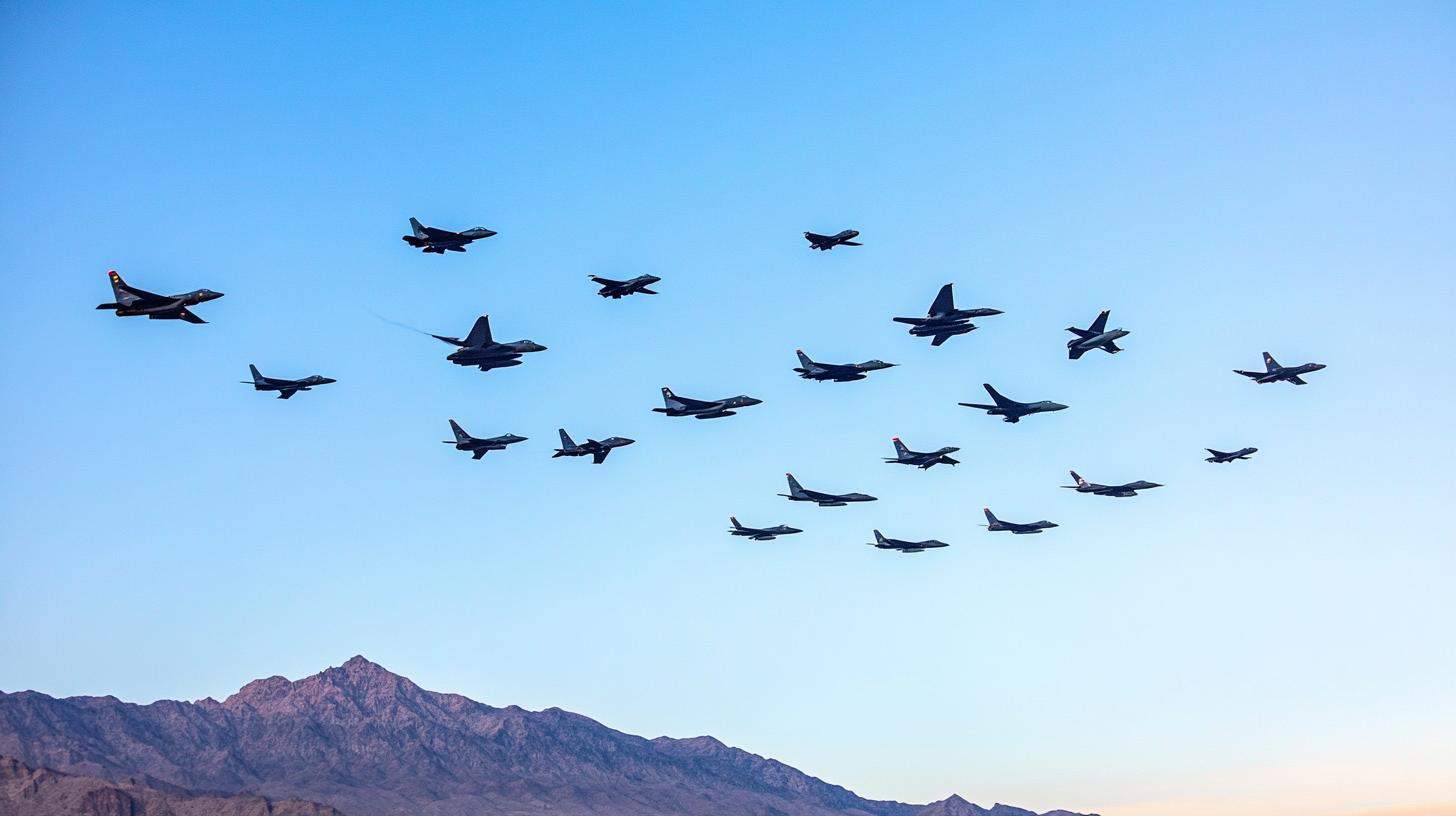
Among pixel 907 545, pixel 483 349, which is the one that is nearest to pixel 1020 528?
pixel 907 545

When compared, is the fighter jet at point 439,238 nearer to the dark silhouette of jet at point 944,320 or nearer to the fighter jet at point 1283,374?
the dark silhouette of jet at point 944,320

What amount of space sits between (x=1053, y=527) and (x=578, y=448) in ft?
204

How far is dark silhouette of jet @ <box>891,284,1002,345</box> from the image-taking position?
140m

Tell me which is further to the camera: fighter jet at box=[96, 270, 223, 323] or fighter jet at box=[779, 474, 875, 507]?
fighter jet at box=[779, 474, 875, 507]

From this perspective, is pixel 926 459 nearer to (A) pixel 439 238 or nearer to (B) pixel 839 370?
(B) pixel 839 370


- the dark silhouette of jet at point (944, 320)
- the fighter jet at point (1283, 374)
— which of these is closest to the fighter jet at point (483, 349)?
the dark silhouette of jet at point (944, 320)

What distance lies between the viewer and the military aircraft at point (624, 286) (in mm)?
133125

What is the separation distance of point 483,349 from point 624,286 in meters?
14.3

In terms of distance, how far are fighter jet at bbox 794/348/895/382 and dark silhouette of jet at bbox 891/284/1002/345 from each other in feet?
17.7

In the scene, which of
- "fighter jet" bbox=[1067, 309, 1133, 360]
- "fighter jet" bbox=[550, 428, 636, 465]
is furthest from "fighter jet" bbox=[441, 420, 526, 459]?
"fighter jet" bbox=[1067, 309, 1133, 360]

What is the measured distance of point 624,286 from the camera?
439 feet

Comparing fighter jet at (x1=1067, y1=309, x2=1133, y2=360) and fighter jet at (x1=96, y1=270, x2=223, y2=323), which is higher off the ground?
fighter jet at (x1=1067, y1=309, x2=1133, y2=360)

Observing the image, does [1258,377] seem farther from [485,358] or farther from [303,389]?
[303,389]

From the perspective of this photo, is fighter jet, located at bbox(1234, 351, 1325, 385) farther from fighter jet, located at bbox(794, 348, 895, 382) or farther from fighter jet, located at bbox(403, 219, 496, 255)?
fighter jet, located at bbox(403, 219, 496, 255)
